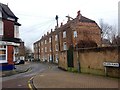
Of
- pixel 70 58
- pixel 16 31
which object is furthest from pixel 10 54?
pixel 70 58

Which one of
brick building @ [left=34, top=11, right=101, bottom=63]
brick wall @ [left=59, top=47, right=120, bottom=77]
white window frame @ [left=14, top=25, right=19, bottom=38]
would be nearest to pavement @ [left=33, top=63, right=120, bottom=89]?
brick wall @ [left=59, top=47, right=120, bottom=77]

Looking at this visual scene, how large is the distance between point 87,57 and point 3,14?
1465cm

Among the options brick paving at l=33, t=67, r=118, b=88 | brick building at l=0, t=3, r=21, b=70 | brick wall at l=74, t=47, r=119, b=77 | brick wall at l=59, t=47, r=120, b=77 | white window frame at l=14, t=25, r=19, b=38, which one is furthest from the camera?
white window frame at l=14, t=25, r=19, b=38

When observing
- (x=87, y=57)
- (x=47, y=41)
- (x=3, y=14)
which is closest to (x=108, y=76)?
(x=87, y=57)

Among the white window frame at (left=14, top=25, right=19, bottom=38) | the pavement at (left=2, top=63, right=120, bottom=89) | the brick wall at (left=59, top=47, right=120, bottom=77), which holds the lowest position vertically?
the pavement at (left=2, top=63, right=120, bottom=89)

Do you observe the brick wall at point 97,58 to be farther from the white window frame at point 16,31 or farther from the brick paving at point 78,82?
the white window frame at point 16,31

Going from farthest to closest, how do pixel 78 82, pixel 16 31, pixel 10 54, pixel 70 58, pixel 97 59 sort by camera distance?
pixel 16 31, pixel 10 54, pixel 70 58, pixel 97 59, pixel 78 82

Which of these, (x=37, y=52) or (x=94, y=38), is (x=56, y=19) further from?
(x=37, y=52)

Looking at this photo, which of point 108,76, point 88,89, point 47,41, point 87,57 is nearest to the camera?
point 88,89

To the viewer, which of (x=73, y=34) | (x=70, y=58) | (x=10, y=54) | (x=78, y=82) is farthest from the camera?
(x=73, y=34)

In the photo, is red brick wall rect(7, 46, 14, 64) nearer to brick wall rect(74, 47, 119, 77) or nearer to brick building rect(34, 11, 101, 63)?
brick wall rect(74, 47, 119, 77)

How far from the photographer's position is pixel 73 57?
1154 inches

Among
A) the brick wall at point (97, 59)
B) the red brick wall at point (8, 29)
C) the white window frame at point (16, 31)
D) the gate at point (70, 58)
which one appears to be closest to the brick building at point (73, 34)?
the white window frame at point (16, 31)

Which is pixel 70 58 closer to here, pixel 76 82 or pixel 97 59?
pixel 97 59
